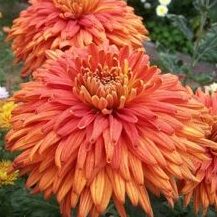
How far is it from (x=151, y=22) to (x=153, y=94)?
13.6 ft

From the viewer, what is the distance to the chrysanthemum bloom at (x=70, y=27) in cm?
177

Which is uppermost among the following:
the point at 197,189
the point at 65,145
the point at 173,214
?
the point at 65,145

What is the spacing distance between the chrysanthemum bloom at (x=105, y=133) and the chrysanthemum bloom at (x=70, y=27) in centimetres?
44

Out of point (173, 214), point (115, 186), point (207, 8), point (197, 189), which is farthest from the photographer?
point (207, 8)

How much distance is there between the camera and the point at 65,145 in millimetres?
1186

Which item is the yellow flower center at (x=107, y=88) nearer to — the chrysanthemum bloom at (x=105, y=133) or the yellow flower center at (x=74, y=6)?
the chrysanthemum bloom at (x=105, y=133)

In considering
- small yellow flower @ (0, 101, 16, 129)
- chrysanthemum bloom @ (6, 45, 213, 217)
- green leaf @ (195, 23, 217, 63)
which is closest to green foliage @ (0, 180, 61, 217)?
small yellow flower @ (0, 101, 16, 129)

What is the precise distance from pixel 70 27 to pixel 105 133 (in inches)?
26.2

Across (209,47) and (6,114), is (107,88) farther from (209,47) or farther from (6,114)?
(209,47)

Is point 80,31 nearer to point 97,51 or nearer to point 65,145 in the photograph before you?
point 97,51

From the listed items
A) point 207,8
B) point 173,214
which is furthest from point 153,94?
point 207,8

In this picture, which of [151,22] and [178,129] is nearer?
[178,129]

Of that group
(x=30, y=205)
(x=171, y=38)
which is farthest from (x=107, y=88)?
(x=171, y=38)

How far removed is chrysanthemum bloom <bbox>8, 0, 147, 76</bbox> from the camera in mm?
1769
